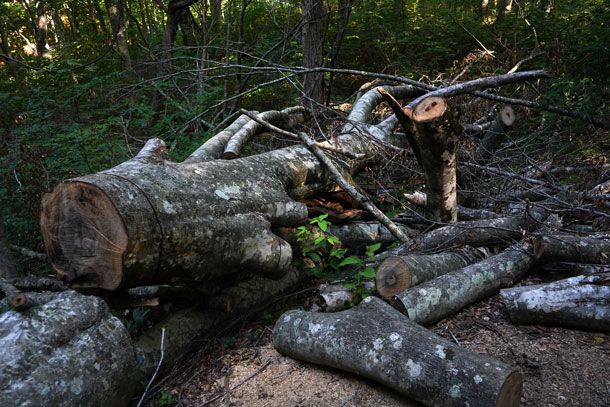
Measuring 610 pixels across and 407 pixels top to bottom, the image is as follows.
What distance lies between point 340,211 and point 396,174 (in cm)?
140

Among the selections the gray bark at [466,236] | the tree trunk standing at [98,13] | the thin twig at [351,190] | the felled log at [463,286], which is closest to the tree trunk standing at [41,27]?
the tree trunk standing at [98,13]

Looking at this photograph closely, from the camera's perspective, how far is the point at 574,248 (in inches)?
128

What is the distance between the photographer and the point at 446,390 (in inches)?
75.5

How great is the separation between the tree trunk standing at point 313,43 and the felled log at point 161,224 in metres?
3.75

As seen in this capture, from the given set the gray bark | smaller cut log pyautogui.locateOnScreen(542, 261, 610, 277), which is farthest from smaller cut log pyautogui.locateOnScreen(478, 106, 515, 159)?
smaller cut log pyautogui.locateOnScreen(542, 261, 610, 277)

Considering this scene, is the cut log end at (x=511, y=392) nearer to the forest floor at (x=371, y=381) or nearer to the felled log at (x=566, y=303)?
the forest floor at (x=371, y=381)

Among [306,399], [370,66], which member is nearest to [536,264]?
[306,399]

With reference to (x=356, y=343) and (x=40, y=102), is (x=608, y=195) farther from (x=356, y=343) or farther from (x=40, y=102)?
(x=40, y=102)

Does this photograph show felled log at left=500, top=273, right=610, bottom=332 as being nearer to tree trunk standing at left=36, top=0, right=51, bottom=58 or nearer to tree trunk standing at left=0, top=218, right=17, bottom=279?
tree trunk standing at left=0, top=218, right=17, bottom=279

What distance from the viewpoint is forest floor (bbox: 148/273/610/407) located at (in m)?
2.21

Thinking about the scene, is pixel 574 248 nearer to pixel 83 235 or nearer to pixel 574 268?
pixel 574 268

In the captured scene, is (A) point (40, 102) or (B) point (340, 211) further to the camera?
(A) point (40, 102)

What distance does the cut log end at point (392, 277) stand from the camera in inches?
119

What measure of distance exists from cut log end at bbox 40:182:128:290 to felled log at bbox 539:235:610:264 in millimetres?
3284
